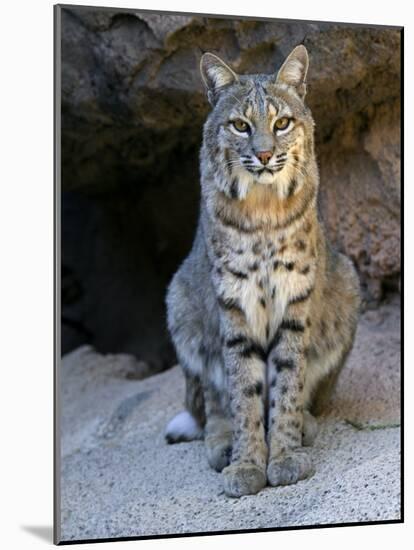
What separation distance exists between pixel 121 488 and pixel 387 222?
1808 mm

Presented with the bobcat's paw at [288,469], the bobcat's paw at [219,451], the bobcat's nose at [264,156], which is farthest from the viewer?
the bobcat's paw at [219,451]

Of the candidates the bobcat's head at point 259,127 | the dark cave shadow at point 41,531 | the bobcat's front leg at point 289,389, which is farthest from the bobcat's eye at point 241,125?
the dark cave shadow at point 41,531

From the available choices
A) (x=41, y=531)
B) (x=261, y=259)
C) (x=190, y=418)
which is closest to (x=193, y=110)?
(x=261, y=259)

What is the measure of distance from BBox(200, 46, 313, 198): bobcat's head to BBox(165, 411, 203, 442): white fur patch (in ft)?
3.52

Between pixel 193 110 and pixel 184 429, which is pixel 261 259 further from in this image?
pixel 193 110

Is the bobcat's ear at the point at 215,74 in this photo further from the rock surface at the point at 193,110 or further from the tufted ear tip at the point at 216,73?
the rock surface at the point at 193,110

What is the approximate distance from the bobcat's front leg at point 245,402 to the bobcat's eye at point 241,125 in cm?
71

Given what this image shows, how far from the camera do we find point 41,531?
350 centimetres

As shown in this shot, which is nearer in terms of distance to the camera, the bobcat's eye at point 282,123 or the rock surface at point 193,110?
the bobcat's eye at point 282,123

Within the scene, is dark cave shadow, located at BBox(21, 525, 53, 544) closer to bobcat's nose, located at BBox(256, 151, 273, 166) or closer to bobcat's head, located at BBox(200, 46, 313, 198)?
bobcat's head, located at BBox(200, 46, 313, 198)

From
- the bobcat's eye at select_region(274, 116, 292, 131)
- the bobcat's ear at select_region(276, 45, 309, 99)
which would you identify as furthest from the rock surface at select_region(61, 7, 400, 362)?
the bobcat's eye at select_region(274, 116, 292, 131)

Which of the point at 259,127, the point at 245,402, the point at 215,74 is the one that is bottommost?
the point at 245,402

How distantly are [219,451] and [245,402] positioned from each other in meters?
0.29

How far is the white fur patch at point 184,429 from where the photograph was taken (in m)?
4.32
